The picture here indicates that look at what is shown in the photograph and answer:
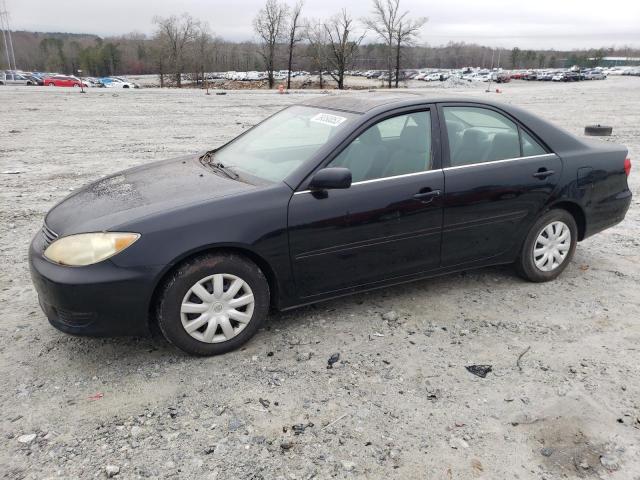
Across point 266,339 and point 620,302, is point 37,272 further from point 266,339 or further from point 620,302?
point 620,302

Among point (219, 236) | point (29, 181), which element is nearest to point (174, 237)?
point (219, 236)

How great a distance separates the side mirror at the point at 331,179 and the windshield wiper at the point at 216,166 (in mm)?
676

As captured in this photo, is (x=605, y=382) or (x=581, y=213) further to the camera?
(x=581, y=213)

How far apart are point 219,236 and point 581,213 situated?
3.32 meters

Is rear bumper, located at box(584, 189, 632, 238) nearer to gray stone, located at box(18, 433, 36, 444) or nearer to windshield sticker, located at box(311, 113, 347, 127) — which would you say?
windshield sticker, located at box(311, 113, 347, 127)

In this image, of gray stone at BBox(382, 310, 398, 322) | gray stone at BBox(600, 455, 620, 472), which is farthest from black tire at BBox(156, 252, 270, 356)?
gray stone at BBox(600, 455, 620, 472)

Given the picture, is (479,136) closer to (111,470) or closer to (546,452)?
(546,452)

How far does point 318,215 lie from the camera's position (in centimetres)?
355

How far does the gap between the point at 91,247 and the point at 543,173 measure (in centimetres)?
353

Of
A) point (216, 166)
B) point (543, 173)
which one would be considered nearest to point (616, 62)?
point (543, 173)

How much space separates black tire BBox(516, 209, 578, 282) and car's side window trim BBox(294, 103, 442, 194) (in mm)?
1181

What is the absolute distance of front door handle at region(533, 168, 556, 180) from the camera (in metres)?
4.38

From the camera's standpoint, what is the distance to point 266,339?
3748 millimetres

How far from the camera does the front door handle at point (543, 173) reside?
4.38 metres
